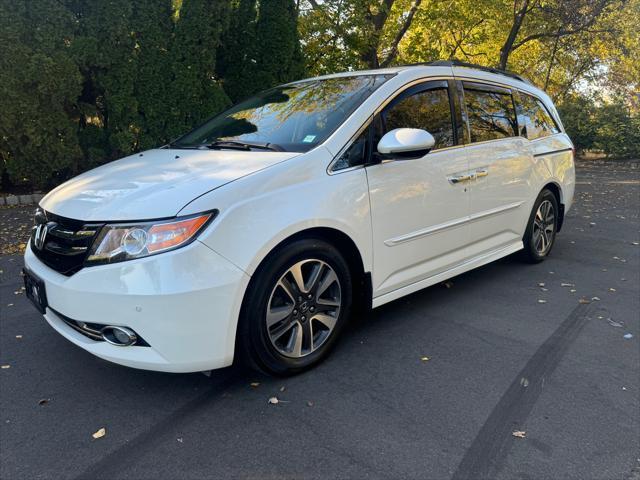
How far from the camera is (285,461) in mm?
2238

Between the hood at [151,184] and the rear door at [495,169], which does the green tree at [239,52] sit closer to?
the rear door at [495,169]

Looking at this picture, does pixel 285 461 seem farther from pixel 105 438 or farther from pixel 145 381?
pixel 145 381

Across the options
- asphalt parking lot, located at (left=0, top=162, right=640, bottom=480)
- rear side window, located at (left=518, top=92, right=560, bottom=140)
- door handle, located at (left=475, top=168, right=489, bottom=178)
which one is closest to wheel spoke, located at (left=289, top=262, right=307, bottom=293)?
asphalt parking lot, located at (left=0, top=162, right=640, bottom=480)

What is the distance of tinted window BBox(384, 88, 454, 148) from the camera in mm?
3405

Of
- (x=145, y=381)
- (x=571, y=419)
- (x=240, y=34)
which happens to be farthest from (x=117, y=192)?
(x=240, y=34)

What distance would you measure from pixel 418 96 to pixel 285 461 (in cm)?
257

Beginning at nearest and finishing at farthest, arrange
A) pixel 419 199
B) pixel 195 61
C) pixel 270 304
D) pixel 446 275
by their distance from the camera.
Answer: pixel 270 304 < pixel 419 199 < pixel 446 275 < pixel 195 61

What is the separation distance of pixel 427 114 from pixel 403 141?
727mm

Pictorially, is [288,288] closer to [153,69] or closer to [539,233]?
[539,233]

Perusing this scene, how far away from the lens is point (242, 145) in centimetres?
327

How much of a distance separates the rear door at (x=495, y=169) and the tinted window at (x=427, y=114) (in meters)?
0.25

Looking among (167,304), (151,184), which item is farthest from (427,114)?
(167,304)

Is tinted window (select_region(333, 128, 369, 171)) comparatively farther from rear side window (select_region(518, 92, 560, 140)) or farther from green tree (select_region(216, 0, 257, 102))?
green tree (select_region(216, 0, 257, 102))

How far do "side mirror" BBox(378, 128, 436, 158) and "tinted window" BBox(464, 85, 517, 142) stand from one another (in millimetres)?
1014
